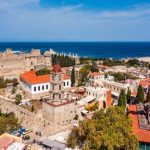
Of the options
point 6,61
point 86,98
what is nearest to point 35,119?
point 86,98

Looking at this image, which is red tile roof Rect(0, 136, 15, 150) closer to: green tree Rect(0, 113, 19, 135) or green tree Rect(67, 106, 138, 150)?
green tree Rect(0, 113, 19, 135)

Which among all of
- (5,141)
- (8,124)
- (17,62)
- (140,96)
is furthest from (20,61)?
(5,141)

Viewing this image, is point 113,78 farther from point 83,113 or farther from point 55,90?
point 55,90

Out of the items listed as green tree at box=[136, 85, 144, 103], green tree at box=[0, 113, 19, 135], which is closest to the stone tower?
green tree at box=[0, 113, 19, 135]

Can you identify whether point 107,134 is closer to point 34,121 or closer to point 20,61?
point 34,121

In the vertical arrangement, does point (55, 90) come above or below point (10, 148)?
above

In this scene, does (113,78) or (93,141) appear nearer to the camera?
(93,141)
